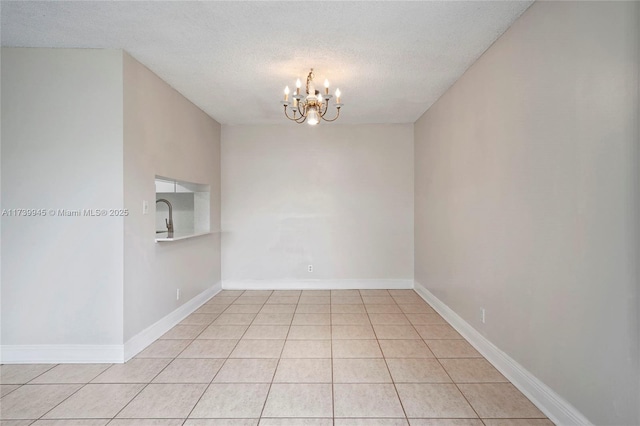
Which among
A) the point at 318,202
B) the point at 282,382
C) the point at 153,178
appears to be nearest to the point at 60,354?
the point at 153,178

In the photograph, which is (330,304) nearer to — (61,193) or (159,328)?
(159,328)

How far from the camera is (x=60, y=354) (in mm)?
2727

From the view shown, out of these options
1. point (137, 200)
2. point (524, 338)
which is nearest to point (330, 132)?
point (137, 200)

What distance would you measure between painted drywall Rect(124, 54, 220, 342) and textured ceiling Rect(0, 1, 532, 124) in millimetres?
271

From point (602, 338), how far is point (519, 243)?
0.80m

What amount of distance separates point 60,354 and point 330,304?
112 inches

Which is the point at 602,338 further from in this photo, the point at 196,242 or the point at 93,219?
the point at 196,242

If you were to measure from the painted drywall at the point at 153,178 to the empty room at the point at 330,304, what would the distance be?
2cm

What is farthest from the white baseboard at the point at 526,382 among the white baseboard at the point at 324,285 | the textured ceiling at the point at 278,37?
the textured ceiling at the point at 278,37

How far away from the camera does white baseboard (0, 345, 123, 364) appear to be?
8.87ft

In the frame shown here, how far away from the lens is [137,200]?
2.93 m

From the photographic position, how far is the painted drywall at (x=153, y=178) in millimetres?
2830

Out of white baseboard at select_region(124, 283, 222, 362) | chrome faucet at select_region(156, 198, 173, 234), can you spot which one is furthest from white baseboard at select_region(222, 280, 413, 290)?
chrome faucet at select_region(156, 198, 173, 234)

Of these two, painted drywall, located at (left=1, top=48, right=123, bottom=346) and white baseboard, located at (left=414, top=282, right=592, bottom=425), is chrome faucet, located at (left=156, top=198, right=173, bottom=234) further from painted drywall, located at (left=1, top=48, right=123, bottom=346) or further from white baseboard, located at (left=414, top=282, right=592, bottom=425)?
white baseboard, located at (left=414, top=282, right=592, bottom=425)
